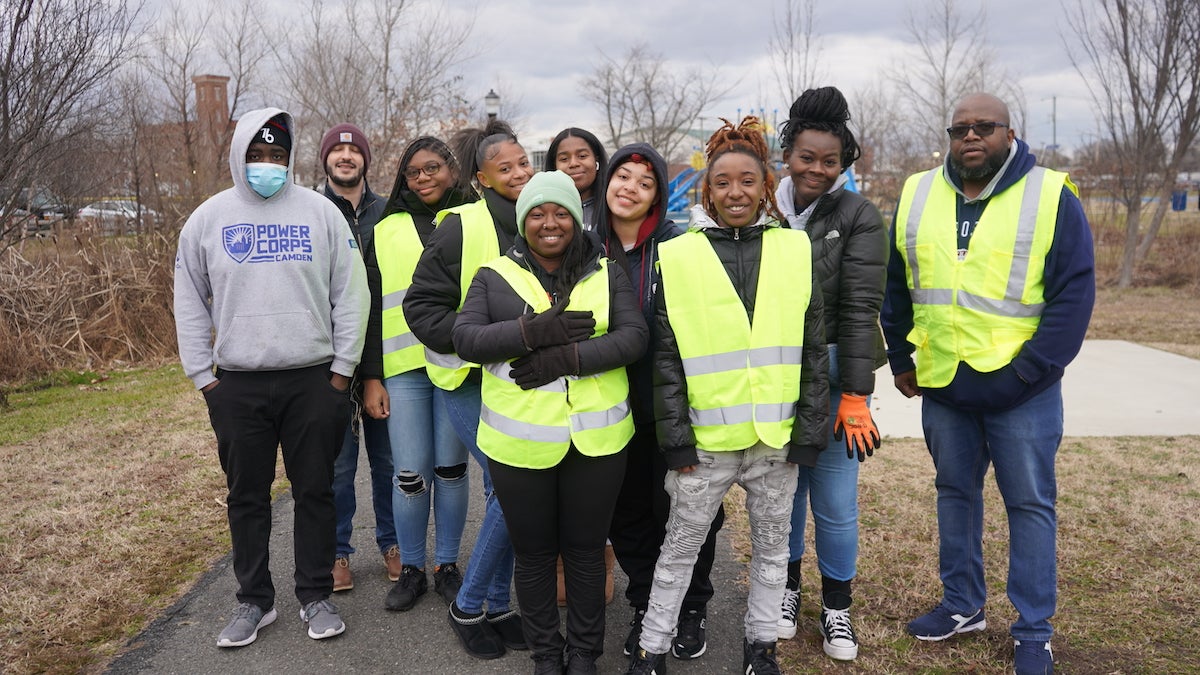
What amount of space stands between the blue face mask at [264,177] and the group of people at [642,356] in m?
0.01

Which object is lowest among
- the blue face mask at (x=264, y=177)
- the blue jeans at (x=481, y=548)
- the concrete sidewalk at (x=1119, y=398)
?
the concrete sidewalk at (x=1119, y=398)

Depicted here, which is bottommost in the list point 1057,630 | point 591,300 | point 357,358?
point 1057,630

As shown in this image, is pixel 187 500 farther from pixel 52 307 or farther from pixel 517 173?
pixel 52 307

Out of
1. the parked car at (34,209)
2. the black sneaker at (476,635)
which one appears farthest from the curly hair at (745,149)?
the parked car at (34,209)

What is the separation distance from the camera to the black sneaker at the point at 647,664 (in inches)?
123

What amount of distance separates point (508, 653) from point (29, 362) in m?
8.50

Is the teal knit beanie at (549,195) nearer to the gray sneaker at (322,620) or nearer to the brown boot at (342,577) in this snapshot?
the gray sneaker at (322,620)

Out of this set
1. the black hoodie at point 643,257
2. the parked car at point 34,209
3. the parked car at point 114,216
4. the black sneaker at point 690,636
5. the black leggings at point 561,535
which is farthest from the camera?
the parked car at point 114,216

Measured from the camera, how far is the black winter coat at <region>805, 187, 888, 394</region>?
309cm

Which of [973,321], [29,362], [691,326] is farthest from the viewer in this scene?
[29,362]

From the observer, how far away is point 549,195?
9.75ft

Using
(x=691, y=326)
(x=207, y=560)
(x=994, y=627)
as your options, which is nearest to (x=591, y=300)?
(x=691, y=326)

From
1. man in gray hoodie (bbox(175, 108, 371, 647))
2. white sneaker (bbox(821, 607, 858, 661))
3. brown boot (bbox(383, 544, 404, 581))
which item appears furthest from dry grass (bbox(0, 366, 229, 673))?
white sneaker (bbox(821, 607, 858, 661))

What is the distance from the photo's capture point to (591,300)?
299cm
